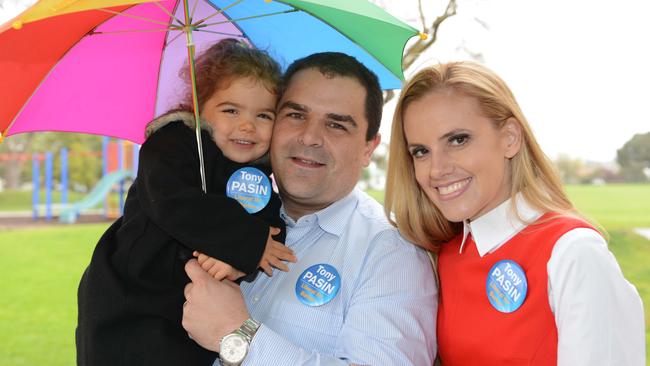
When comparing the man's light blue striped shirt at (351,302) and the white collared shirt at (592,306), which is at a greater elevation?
the white collared shirt at (592,306)

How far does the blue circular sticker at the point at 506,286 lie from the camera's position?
204 cm

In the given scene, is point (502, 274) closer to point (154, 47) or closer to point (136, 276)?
point (136, 276)

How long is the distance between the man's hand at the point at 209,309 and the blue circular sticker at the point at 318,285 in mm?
248

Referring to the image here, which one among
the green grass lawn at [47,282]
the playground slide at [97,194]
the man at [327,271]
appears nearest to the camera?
the man at [327,271]

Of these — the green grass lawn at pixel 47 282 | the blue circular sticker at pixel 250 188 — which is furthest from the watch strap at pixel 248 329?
the green grass lawn at pixel 47 282

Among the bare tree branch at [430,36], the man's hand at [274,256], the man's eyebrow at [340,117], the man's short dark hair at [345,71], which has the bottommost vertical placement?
the man's hand at [274,256]

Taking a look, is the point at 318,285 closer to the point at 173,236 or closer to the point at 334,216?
the point at 334,216

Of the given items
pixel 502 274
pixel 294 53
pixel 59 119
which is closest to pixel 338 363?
pixel 502 274

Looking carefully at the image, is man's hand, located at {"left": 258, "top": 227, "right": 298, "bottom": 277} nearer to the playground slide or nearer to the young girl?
the young girl

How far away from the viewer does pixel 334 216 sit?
2.73 meters

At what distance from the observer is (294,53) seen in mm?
2977

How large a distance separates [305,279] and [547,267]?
939mm

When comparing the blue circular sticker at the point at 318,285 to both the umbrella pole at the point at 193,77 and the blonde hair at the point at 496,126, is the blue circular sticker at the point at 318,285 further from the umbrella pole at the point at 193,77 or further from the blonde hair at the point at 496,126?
the umbrella pole at the point at 193,77

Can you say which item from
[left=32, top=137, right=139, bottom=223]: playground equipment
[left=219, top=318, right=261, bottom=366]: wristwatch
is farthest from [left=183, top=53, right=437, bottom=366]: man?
[left=32, top=137, right=139, bottom=223]: playground equipment
